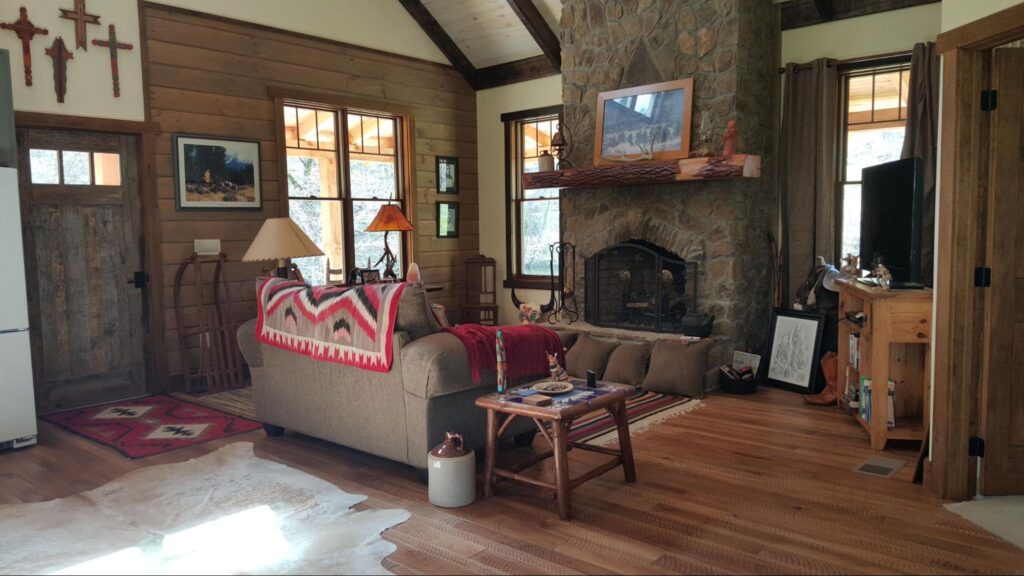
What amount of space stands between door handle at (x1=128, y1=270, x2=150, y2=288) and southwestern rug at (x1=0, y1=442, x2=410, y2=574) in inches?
87.7

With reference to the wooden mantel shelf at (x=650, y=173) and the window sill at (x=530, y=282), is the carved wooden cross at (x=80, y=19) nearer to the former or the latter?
the wooden mantel shelf at (x=650, y=173)

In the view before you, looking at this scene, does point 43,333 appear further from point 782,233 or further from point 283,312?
point 782,233

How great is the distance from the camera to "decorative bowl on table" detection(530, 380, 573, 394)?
3.40 meters

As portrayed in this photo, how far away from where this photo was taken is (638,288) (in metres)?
6.32

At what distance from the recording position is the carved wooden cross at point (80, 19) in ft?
17.3

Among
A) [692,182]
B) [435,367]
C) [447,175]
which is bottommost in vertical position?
[435,367]

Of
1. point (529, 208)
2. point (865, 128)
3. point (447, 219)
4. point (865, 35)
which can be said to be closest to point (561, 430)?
point (865, 128)

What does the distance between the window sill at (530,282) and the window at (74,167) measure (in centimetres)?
384

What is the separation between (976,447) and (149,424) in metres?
4.68

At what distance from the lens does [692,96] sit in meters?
5.73

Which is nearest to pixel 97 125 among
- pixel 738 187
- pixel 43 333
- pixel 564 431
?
pixel 43 333

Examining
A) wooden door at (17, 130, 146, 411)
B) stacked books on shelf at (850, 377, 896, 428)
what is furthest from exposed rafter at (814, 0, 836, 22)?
wooden door at (17, 130, 146, 411)

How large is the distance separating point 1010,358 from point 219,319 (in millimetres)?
5286

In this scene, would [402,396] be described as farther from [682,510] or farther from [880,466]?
[880,466]
